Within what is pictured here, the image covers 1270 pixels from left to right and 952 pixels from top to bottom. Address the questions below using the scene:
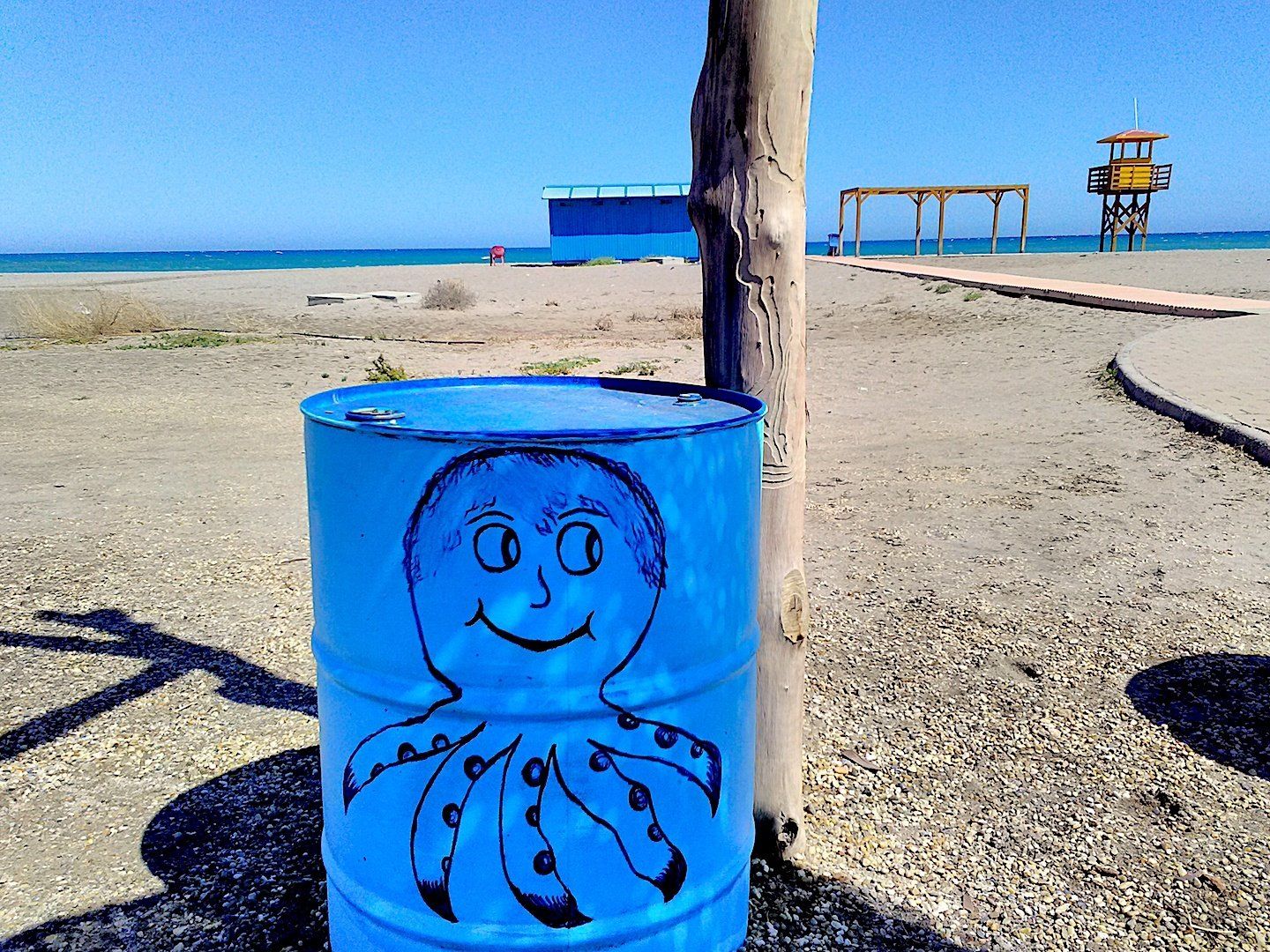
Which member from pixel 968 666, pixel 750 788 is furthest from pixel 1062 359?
pixel 750 788

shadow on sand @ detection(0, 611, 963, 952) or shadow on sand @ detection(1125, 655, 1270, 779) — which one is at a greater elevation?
shadow on sand @ detection(1125, 655, 1270, 779)

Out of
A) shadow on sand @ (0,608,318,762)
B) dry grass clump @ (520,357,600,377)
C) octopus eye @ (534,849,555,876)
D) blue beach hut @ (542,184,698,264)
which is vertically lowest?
shadow on sand @ (0,608,318,762)

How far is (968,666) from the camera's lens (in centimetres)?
387

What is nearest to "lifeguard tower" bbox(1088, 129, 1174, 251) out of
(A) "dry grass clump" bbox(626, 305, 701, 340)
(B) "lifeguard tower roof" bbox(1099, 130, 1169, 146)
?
(B) "lifeguard tower roof" bbox(1099, 130, 1169, 146)

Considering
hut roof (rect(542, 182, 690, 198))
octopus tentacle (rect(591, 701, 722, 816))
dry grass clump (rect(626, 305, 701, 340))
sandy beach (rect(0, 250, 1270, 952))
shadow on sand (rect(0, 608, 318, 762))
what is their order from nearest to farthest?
1. octopus tentacle (rect(591, 701, 722, 816))
2. sandy beach (rect(0, 250, 1270, 952))
3. shadow on sand (rect(0, 608, 318, 762))
4. dry grass clump (rect(626, 305, 701, 340))
5. hut roof (rect(542, 182, 690, 198))

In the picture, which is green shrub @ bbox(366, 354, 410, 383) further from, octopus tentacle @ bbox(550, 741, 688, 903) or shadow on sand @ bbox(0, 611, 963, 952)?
octopus tentacle @ bbox(550, 741, 688, 903)

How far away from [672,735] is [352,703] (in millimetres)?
622

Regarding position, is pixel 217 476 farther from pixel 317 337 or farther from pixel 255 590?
pixel 317 337

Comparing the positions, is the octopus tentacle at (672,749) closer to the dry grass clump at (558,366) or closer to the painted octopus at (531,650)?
the painted octopus at (531,650)

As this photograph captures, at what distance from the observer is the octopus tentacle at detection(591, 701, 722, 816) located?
1.83 m

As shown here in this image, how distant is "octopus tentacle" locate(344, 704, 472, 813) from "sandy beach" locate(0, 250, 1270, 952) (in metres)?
0.76

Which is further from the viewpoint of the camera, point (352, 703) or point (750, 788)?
point (750, 788)

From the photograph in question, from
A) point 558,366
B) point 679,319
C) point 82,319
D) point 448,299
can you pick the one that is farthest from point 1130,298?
point 82,319

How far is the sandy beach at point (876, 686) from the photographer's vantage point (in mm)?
2535
